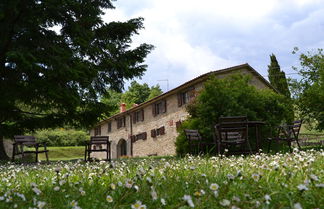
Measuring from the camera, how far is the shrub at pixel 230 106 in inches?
500

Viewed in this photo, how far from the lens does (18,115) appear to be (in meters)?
13.4

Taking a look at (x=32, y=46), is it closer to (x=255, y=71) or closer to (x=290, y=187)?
(x=290, y=187)

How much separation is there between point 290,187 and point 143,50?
12.3 m

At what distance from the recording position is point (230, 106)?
12.6 m

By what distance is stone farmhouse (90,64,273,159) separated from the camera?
23219mm

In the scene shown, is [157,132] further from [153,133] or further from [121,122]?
[121,122]

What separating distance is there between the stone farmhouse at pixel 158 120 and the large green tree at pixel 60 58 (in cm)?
721

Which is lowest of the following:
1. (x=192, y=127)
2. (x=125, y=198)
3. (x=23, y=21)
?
(x=125, y=198)

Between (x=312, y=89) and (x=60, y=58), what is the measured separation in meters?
13.3

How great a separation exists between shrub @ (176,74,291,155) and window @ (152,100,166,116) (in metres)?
11.5

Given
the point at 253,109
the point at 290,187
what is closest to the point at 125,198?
the point at 290,187

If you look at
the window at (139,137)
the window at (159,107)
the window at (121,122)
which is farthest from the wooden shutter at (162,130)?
the window at (121,122)

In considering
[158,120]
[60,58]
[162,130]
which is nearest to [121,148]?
[158,120]

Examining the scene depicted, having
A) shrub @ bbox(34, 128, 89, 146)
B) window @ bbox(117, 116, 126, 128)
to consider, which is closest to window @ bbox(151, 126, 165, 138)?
window @ bbox(117, 116, 126, 128)
